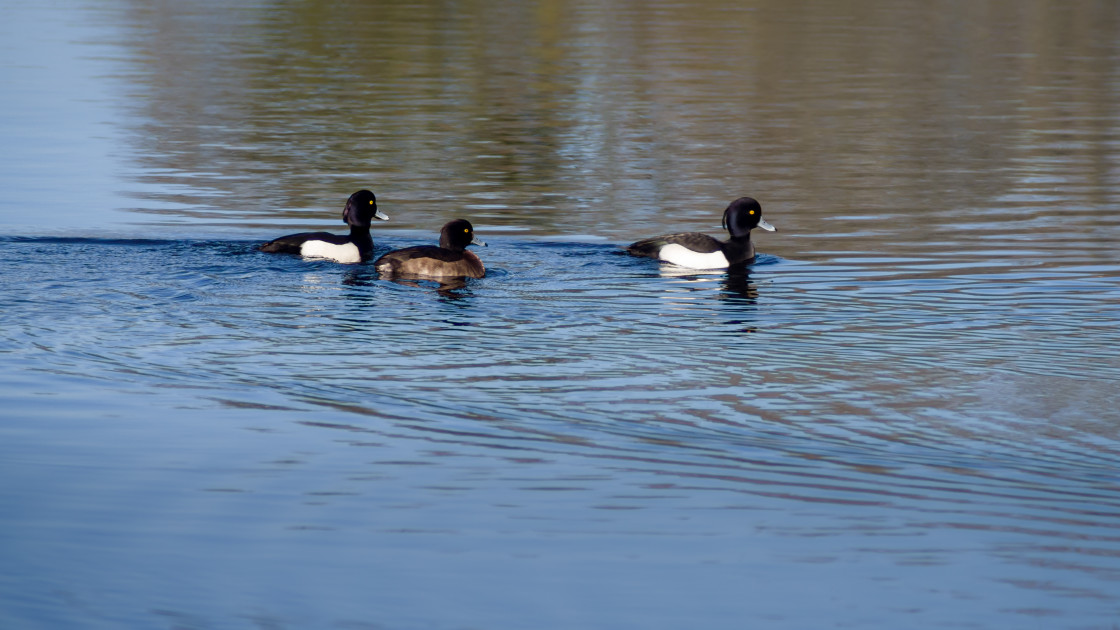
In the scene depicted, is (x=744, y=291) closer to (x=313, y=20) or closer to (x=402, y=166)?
(x=402, y=166)

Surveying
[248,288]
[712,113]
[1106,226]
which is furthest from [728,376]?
[712,113]

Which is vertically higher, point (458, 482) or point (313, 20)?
point (313, 20)

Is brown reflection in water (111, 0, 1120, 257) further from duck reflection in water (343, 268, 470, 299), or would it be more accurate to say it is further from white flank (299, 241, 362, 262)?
duck reflection in water (343, 268, 470, 299)

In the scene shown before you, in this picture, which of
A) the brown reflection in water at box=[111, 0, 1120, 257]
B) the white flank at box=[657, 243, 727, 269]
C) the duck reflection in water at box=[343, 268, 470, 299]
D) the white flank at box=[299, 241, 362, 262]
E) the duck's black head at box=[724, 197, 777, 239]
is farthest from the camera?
the brown reflection in water at box=[111, 0, 1120, 257]

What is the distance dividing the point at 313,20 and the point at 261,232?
44.8m

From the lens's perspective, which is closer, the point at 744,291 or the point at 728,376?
the point at 728,376

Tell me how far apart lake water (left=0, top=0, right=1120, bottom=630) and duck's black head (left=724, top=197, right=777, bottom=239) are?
1.62ft

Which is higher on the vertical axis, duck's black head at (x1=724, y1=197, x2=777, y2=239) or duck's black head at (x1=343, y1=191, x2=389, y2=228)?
duck's black head at (x1=343, y1=191, x2=389, y2=228)

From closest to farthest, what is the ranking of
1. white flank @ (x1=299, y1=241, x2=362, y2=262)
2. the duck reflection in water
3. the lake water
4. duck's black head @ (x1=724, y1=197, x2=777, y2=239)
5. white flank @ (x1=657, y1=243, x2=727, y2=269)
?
the lake water < the duck reflection in water < white flank @ (x1=299, y1=241, x2=362, y2=262) < white flank @ (x1=657, y1=243, x2=727, y2=269) < duck's black head @ (x1=724, y1=197, x2=777, y2=239)

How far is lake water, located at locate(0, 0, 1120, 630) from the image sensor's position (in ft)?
22.9

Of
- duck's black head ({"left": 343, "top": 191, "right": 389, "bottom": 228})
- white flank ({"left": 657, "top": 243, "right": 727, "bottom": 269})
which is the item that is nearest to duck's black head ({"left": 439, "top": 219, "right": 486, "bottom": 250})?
duck's black head ({"left": 343, "top": 191, "right": 389, "bottom": 228})

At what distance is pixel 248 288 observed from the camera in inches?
569

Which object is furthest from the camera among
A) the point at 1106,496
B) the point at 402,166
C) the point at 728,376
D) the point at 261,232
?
the point at 402,166

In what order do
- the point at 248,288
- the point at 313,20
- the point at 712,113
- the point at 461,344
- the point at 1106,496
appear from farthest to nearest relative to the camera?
the point at 313,20
the point at 712,113
the point at 248,288
the point at 461,344
the point at 1106,496
